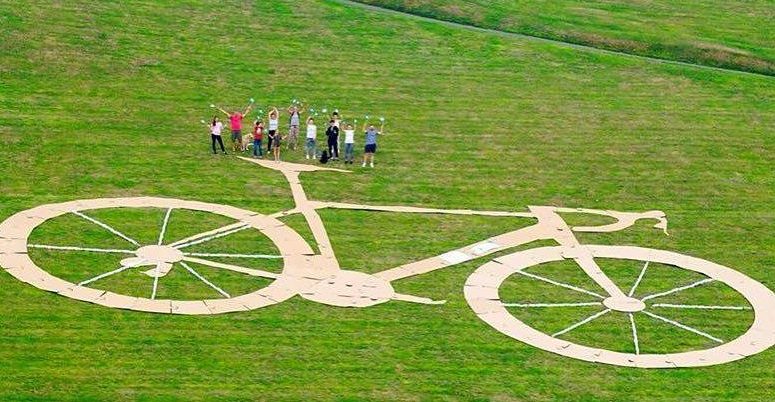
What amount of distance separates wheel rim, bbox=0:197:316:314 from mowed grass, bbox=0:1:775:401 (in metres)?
0.71

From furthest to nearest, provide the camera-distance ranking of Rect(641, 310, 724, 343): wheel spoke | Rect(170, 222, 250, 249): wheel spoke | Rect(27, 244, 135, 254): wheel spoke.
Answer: Rect(170, 222, 250, 249): wheel spoke, Rect(27, 244, 135, 254): wheel spoke, Rect(641, 310, 724, 343): wheel spoke

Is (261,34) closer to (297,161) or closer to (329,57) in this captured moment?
(329,57)

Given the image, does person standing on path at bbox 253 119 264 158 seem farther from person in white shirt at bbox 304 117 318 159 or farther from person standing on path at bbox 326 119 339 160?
person standing on path at bbox 326 119 339 160

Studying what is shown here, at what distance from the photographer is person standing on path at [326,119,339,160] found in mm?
62719

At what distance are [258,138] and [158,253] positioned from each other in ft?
43.5

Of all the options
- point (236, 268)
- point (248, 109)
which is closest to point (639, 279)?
point (236, 268)

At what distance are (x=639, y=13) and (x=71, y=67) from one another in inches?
1607

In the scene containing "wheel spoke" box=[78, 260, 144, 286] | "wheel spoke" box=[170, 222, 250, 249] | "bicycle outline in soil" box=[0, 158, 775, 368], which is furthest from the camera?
"wheel spoke" box=[170, 222, 250, 249]

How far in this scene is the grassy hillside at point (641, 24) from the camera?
8494cm

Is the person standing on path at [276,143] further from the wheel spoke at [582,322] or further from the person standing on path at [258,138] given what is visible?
the wheel spoke at [582,322]

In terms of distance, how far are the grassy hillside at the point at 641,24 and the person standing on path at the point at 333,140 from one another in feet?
88.6

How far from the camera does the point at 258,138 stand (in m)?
62.2

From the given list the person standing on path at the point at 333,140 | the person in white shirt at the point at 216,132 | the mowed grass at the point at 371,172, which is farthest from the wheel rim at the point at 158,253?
the person standing on path at the point at 333,140

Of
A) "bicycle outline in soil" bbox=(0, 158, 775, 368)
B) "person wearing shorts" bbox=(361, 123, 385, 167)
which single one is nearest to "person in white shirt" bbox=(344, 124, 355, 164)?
"person wearing shorts" bbox=(361, 123, 385, 167)
